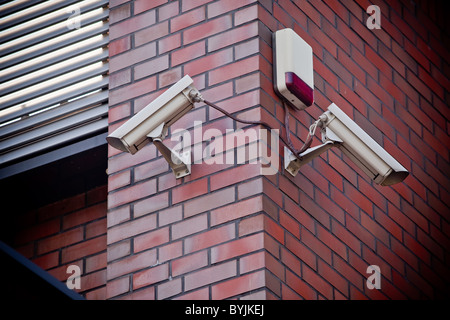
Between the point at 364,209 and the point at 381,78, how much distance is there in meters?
0.81

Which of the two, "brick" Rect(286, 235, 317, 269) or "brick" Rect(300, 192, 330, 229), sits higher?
"brick" Rect(300, 192, 330, 229)

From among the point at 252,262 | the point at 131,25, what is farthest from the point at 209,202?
the point at 131,25

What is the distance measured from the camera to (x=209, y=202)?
5.00 metres

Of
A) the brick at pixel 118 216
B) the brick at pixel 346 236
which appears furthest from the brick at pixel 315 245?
the brick at pixel 118 216

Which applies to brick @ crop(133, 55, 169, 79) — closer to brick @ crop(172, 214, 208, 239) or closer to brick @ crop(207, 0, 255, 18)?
brick @ crop(207, 0, 255, 18)

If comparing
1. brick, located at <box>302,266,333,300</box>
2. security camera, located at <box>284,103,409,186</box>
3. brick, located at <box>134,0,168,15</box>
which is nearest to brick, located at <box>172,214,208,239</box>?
brick, located at <box>302,266,333,300</box>

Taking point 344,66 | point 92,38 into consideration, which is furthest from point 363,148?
point 92,38

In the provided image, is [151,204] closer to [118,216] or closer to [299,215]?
[118,216]

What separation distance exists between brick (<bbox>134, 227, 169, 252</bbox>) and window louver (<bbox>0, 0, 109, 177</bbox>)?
72cm

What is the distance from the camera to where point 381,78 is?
6.08 meters

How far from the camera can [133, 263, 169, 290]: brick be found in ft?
16.4

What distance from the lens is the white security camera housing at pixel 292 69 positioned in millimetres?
5125

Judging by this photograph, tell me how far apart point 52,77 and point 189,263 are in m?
1.45
